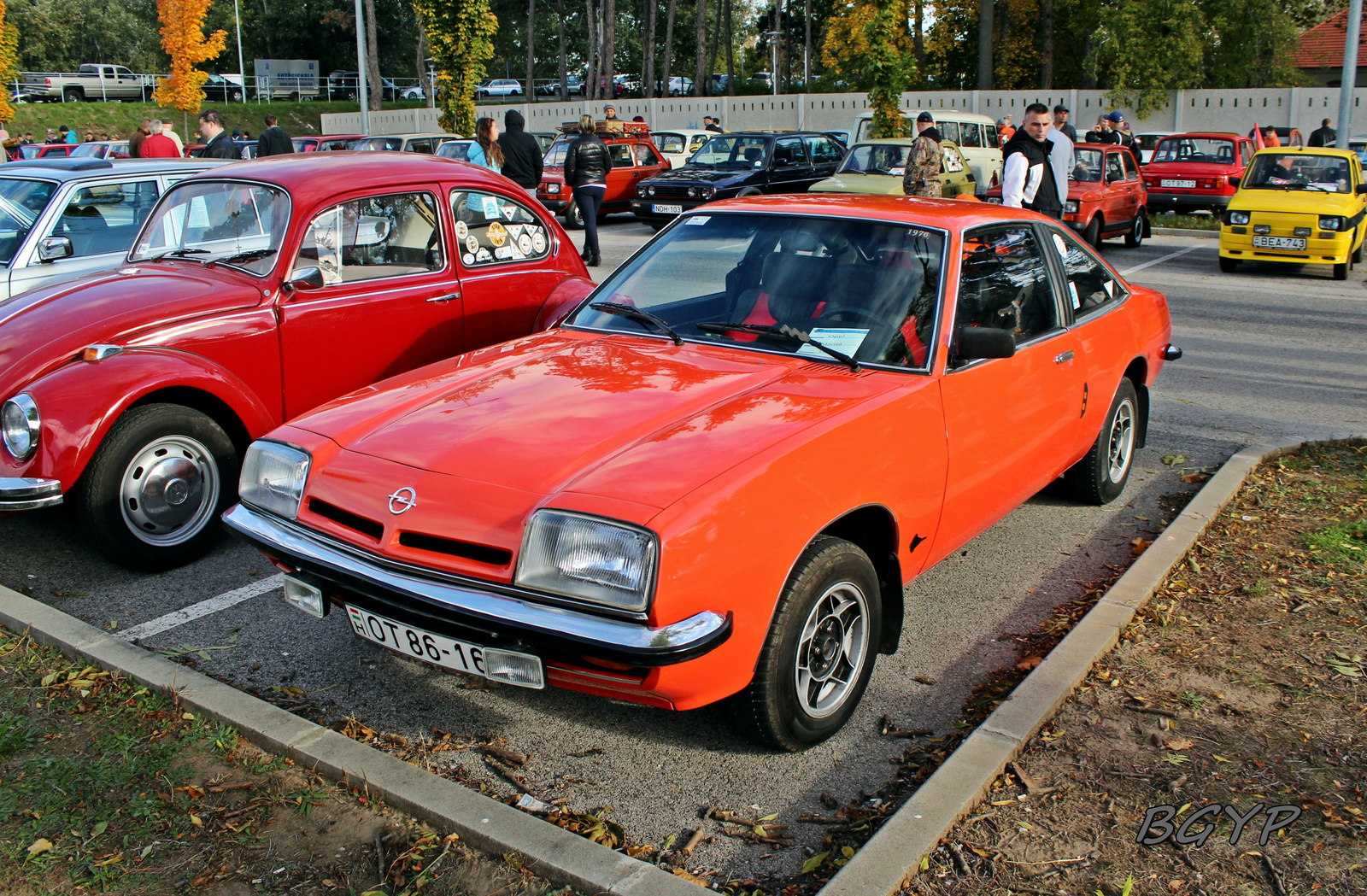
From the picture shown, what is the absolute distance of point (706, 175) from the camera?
20.2 metres

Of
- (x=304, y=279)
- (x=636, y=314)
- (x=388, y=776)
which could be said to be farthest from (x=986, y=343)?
(x=304, y=279)

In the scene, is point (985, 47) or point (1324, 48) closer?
point (985, 47)

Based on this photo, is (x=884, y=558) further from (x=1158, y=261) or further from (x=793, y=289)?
(x=1158, y=261)

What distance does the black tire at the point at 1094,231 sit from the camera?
1619cm

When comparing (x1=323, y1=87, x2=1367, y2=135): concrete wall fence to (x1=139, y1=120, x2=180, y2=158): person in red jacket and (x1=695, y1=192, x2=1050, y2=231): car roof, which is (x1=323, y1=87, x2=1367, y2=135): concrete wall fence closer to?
(x1=139, y1=120, x2=180, y2=158): person in red jacket

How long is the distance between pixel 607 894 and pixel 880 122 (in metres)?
24.4

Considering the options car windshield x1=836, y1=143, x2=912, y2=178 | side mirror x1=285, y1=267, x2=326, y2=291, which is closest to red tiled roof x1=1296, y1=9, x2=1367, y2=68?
car windshield x1=836, y1=143, x2=912, y2=178

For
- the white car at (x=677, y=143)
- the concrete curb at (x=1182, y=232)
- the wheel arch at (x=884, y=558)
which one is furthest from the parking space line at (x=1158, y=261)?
the white car at (x=677, y=143)

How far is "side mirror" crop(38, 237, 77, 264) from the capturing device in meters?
7.08

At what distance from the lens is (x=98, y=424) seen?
471 cm

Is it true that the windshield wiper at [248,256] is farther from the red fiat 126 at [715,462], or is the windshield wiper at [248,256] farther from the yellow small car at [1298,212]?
the yellow small car at [1298,212]

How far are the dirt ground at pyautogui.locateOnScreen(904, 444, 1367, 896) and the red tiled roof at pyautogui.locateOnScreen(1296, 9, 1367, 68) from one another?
58891 millimetres

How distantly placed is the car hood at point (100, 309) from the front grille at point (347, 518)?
206 centimetres

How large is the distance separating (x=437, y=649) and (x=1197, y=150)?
22596mm
